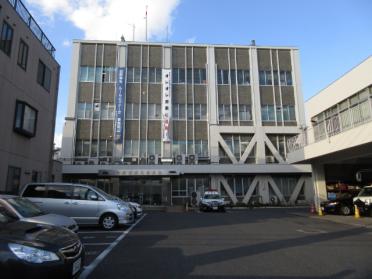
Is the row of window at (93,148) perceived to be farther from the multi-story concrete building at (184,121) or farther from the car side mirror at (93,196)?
the car side mirror at (93,196)

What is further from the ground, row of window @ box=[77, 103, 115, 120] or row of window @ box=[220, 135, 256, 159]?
row of window @ box=[77, 103, 115, 120]

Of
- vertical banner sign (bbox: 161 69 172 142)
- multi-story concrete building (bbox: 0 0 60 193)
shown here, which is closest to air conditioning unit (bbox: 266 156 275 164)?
vertical banner sign (bbox: 161 69 172 142)

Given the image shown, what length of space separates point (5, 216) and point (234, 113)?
3591 centimetres

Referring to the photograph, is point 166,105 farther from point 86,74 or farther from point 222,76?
point 86,74

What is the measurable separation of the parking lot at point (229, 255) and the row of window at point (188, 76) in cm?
3024

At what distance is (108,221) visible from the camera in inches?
555

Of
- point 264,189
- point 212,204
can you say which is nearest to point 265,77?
point 264,189

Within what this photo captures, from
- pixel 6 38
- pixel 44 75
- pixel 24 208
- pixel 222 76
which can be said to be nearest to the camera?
pixel 24 208

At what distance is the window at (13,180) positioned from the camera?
18.0 m

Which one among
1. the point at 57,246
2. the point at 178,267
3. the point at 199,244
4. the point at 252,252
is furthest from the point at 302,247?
the point at 57,246

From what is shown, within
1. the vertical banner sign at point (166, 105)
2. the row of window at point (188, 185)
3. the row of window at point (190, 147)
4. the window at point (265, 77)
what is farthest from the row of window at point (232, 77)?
the row of window at point (188, 185)

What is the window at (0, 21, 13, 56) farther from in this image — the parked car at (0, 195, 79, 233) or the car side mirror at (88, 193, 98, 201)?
the parked car at (0, 195, 79, 233)

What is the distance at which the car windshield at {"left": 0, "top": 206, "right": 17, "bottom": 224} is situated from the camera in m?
6.34

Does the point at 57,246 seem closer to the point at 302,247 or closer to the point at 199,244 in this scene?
the point at 199,244
